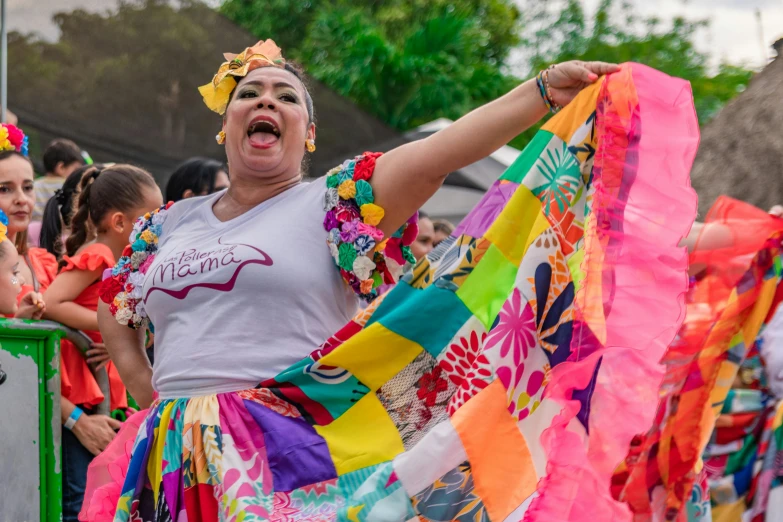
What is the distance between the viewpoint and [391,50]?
→ 66.7ft

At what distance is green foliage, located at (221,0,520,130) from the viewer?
20469 millimetres

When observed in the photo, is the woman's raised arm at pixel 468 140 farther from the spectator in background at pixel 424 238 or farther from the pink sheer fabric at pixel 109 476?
the spectator in background at pixel 424 238

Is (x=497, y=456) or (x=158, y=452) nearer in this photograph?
(x=497, y=456)

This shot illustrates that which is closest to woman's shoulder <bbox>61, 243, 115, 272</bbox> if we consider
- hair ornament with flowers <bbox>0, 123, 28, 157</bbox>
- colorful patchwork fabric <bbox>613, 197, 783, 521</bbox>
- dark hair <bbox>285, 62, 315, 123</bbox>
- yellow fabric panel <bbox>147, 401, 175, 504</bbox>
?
hair ornament with flowers <bbox>0, 123, 28, 157</bbox>

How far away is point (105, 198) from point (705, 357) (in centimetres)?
248

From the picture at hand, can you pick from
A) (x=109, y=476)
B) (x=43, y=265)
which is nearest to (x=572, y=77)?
(x=109, y=476)

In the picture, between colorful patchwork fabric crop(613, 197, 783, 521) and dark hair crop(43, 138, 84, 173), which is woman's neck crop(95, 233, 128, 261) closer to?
dark hair crop(43, 138, 84, 173)

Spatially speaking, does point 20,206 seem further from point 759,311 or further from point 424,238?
point 759,311

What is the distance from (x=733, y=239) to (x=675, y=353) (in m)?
0.53

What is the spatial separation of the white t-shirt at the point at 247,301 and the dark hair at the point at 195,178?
6.69 feet

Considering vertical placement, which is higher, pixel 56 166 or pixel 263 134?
pixel 56 166

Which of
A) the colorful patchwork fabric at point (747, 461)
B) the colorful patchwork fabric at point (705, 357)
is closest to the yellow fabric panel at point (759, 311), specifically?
the colorful patchwork fabric at point (705, 357)

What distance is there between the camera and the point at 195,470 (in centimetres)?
248

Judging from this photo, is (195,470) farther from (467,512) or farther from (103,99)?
(103,99)
